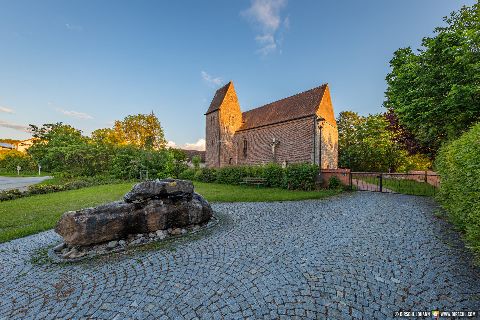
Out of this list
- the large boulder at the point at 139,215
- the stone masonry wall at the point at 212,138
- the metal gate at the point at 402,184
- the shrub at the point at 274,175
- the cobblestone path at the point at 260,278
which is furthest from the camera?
the stone masonry wall at the point at 212,138

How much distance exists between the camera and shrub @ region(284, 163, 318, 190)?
13.9 meters

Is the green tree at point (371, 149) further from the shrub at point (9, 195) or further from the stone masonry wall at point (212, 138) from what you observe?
the shrub at point (9, 195)

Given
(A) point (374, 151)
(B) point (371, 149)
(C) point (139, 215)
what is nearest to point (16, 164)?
(C) point (139, 215)

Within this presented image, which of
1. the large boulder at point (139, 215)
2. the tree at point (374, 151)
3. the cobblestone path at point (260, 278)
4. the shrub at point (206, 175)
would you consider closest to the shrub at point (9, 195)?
the cobblestone path at point (260, 278)

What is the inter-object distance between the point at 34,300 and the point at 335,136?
27.9 m

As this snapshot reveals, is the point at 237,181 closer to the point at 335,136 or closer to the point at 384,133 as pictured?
the point at 335,136

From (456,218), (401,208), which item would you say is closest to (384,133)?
(401,208)

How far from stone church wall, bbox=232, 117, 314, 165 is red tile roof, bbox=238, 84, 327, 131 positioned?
73cm

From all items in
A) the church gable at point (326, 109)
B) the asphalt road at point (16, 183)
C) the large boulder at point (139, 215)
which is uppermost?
the church gable at point (326, 109)

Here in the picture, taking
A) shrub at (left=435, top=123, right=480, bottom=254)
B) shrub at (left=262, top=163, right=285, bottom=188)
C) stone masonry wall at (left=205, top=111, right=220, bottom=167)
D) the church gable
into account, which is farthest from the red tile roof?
shrub at (left=435, top=123, right=480, bottom=254)

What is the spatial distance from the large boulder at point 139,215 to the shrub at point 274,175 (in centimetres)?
949

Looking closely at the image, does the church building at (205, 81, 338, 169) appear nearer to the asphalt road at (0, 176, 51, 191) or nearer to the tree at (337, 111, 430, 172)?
the tree at (337, 111, 430, 172)

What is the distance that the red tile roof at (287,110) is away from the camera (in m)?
23.1

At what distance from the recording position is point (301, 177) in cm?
1401
